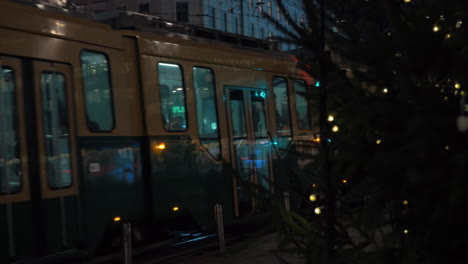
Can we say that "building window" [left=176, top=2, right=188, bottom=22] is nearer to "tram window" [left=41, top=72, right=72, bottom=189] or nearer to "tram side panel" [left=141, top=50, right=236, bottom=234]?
"tram side panel" [left=141, top=50, right=236, bottom=234]

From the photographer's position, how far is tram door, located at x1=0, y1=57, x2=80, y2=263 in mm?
6211

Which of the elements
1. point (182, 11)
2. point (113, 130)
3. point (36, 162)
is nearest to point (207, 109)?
point (113, 130)

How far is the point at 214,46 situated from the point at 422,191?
25.0 ft

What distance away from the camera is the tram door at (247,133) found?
9732 mm

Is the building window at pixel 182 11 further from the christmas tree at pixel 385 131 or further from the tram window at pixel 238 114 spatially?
the christmas tree at pixel 385 131

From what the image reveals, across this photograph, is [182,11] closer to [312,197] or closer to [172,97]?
[172,97]

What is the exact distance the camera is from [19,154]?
20.9 feet

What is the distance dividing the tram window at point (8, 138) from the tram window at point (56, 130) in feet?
1.29

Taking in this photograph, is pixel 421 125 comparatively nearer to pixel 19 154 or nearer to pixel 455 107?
pixel 455 107

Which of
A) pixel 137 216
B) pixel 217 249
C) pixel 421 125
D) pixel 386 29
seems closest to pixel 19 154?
pixel 137 216

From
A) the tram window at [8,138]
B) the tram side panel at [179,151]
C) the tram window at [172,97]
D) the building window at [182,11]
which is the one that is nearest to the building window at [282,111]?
the tram side panel at [179,151]

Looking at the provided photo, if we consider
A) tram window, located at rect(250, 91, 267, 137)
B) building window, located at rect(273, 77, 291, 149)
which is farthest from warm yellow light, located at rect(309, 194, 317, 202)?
building window, located at rect(273, 77, 291, 149)

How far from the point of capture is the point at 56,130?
6.84 m

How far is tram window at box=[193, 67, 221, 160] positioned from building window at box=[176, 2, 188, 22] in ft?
101
